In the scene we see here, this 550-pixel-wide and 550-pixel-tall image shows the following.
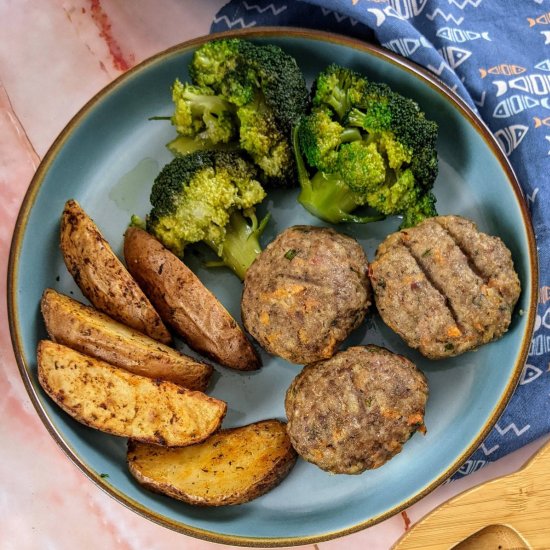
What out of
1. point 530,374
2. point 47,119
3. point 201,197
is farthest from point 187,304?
point 530,374

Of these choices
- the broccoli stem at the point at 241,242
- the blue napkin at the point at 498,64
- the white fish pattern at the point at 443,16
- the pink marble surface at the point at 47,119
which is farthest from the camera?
the pink marble surface at the point at 47,119

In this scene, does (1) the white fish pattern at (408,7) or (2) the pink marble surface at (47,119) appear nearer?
(1) the white fish pattern at (408,7)

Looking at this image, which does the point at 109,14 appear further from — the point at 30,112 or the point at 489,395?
the point at 489,395

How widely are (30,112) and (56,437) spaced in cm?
172

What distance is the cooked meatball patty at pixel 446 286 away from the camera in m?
3.01

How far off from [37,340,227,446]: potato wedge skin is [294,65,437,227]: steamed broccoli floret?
1161 millimetres

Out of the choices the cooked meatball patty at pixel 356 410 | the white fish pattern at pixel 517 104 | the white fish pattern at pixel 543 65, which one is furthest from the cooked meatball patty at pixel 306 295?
the white fish pattern at pixel 543 65

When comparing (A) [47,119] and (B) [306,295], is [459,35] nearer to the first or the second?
(B) [306,295]

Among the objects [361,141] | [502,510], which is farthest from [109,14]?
[502,510]

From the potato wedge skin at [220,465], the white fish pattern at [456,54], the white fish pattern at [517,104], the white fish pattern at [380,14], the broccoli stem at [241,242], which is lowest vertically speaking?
the potato wedge skin at [220,465]

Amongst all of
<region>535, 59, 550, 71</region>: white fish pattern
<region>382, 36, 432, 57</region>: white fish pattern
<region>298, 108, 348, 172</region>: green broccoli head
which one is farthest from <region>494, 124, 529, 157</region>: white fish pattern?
<region>298, 108, 348, 172</region>: green broccoli head

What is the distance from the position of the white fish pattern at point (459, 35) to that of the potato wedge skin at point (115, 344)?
203cm

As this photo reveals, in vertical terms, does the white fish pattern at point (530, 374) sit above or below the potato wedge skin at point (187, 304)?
A: below

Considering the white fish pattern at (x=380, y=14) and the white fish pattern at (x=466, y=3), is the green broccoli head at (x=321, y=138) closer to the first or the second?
the white fish pattern at (x=380, y=14)
